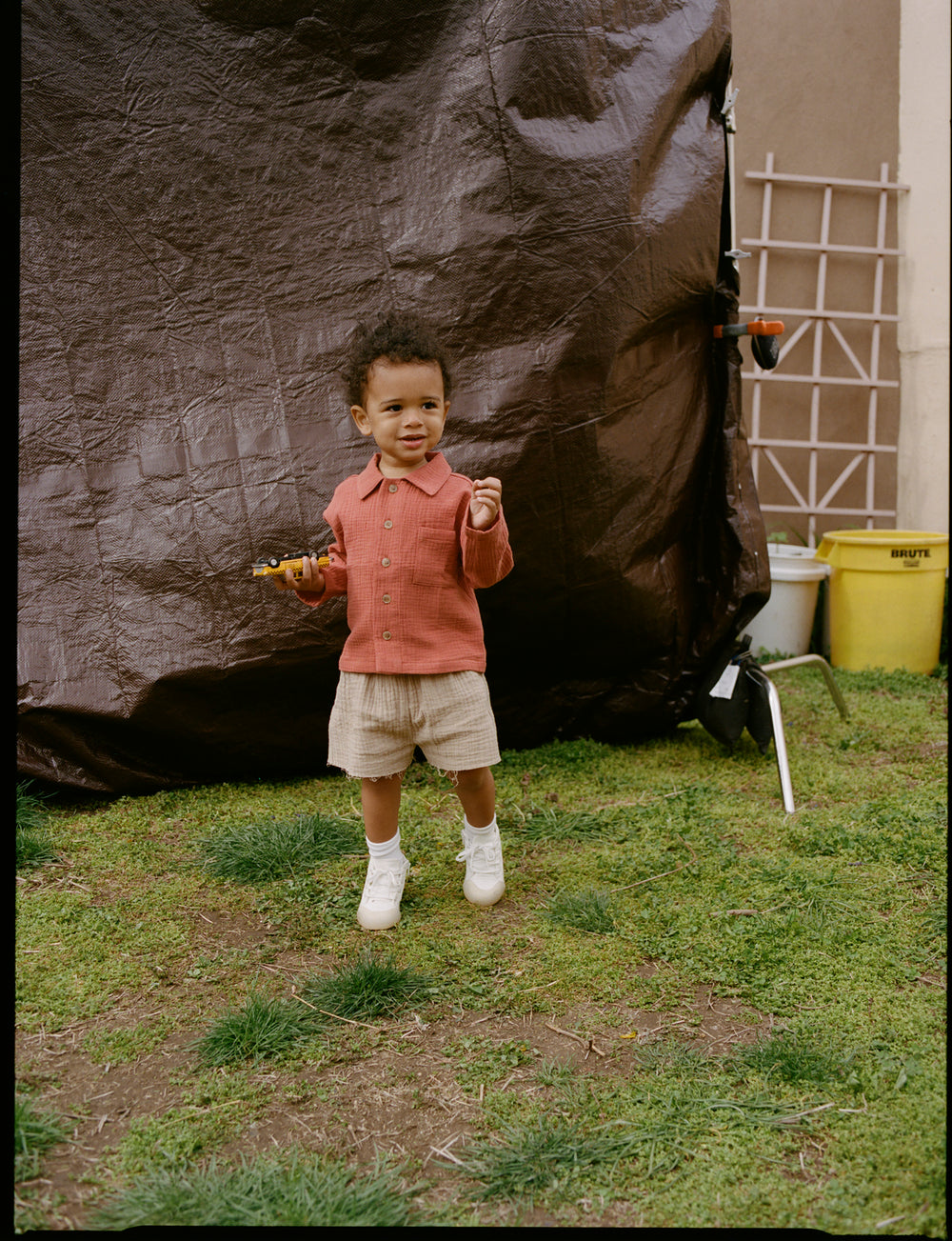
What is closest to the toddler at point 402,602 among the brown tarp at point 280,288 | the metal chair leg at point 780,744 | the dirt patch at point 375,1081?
the dirt patch at point 375,1081

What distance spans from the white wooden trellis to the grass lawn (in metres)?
2.58

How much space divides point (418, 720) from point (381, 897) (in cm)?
37

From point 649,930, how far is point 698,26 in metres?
2.34

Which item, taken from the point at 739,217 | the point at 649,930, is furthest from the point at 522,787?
the point at 739,217

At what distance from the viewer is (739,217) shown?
15.9 ft

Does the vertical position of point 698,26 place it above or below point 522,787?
above

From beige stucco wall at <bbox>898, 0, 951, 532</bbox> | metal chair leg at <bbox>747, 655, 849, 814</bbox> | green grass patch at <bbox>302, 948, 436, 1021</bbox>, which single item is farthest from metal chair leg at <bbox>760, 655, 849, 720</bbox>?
beige stucco wall at <bbox>898, 0, 951, 532</bbox>

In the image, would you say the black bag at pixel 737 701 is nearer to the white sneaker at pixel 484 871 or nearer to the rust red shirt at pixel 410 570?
the white sneaker at pixel 484 871

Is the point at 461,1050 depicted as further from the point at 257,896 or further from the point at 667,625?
the point at 667,625

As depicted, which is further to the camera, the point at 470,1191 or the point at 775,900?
the point at 775,900

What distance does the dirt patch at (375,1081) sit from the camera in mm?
1363

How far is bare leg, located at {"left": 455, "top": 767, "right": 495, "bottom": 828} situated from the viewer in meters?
2.06

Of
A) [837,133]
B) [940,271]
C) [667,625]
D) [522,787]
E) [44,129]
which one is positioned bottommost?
[522,787]

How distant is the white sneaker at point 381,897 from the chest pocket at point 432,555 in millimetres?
594
